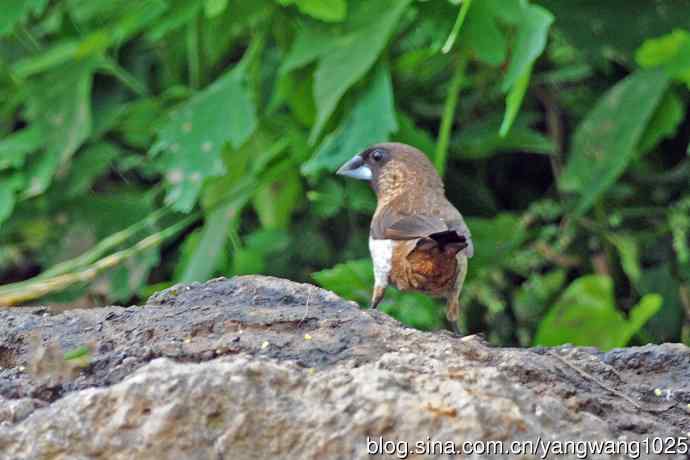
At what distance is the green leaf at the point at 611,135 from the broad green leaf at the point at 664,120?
4 centimetres

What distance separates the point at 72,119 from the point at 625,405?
11.5 ft

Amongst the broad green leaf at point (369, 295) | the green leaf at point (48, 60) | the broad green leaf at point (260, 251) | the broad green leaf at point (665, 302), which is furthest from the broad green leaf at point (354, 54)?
the broad green leaf at point (665, 302)

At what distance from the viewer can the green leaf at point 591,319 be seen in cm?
462

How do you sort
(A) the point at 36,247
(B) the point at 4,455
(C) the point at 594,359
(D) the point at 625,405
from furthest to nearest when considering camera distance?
(A) the point at 36,247
(C) the point at 594,359
(D) the point at 625,405
(B) the point at 4,455

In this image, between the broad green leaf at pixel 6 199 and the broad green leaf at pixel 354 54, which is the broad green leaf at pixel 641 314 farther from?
the broad green leaf at pixel 6 199

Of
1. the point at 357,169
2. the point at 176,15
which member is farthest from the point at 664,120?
the point at 176,15

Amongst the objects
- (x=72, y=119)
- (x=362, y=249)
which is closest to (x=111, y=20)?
(x=72, y=119)

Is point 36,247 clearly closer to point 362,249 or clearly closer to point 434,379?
point 362,249

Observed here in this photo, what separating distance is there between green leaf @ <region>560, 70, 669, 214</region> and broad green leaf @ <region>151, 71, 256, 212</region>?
1.32m

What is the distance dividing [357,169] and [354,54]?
17.3 inches

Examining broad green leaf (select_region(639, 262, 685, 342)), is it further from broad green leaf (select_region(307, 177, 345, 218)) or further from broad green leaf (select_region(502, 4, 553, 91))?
broad green leaf (select_region(502, 4, 553, 91))

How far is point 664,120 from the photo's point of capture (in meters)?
4.86

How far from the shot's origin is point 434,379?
7.43 ft

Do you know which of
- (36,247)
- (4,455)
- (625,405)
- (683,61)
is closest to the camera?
(4,455)
